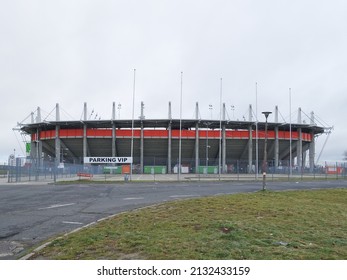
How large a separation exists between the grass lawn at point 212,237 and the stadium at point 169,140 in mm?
49924

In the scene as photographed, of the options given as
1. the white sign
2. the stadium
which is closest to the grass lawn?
the white sign

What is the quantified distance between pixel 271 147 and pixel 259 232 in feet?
213

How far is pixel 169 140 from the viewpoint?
61938 mm

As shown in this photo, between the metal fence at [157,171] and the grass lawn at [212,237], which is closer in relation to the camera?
the grass lawn at [212,237]

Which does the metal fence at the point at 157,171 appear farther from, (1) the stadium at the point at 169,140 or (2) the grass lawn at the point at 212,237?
(2) the grass lawn at the point at 212,237

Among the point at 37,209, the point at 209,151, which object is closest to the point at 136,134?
the point at 209,151

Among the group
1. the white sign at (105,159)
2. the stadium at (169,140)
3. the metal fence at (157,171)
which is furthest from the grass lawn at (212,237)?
the stadium at (169,140)

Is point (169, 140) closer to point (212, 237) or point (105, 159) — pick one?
point (105, 159)

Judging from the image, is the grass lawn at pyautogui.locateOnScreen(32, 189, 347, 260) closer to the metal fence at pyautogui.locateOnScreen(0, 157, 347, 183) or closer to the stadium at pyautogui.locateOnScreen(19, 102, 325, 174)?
the metal fence at pyautogui.locateOnScreen(0, 157, 347, 183)

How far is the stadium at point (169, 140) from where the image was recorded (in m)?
62.1

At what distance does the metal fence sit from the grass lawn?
2682cm

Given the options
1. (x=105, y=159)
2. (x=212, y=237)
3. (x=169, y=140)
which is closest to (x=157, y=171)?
(x=169, y=140)

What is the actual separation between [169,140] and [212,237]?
183ft
